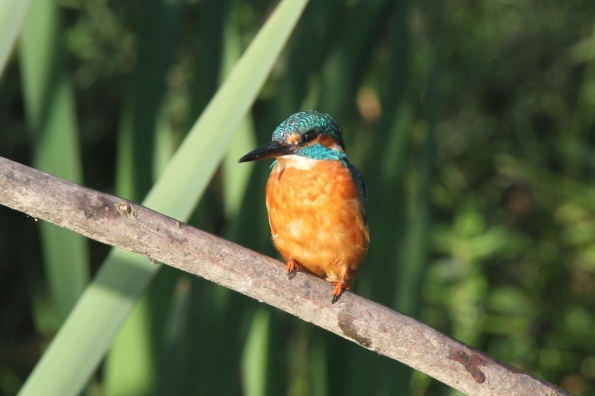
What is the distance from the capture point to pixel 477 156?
307 centimetres

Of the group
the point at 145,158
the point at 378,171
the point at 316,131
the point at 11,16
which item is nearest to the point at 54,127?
the point at 145,158

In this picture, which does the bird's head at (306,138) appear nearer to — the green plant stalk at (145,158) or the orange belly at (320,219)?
the orange belly at (320,219)

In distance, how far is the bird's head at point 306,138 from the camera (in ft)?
4.53

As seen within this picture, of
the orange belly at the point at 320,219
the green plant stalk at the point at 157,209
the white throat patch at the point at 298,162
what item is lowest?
the green plant stalk at the point at 157,209

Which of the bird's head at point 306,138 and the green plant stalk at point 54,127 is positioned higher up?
the bird's head at point 306,138

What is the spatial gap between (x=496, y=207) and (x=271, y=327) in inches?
84.6

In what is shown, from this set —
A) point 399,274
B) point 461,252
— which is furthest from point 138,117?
point 461,252

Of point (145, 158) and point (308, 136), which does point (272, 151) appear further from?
point (145, 158)

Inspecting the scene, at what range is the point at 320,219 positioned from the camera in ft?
4.77

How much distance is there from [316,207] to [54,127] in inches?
18.7

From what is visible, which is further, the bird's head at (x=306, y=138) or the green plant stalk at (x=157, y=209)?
the bird's head at (x=306, y=138)

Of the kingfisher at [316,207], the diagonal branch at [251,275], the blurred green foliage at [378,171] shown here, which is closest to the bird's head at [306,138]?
the kingfisher at [316,207]

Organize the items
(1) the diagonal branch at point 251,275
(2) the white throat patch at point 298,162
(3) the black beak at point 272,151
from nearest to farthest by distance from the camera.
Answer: (1) the diagonal branch at point 251,275 → (3) the black beak at point 272,151 → (2) the white throat patch at point 298,162

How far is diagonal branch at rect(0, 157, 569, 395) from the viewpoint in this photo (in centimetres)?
99
